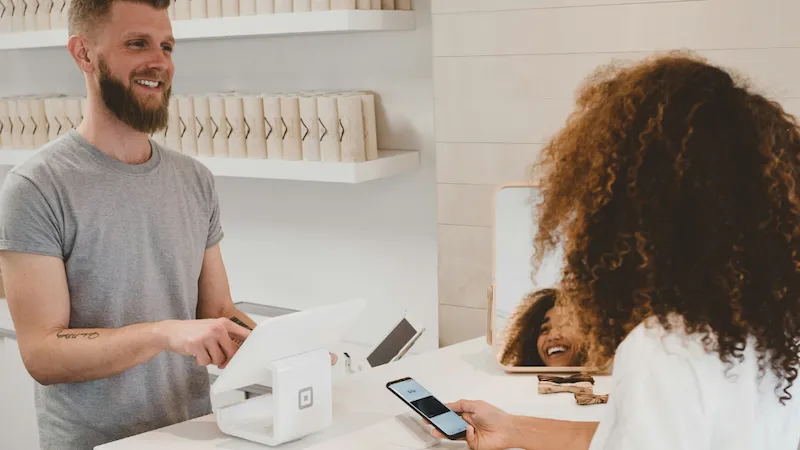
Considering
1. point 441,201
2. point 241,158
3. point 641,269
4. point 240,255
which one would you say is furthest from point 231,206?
point 641,269

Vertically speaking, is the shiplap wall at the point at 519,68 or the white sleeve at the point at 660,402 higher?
the shiplap wall at the point at 519,68

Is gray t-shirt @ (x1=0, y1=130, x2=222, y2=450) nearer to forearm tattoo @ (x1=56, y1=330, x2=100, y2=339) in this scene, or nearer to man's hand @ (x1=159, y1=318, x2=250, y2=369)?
forearm tattoo @ (x1=56, y1=330, x2=100, y2=339)

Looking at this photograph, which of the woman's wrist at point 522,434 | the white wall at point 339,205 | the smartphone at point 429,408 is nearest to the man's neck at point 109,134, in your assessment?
the smartphone at point 429,408

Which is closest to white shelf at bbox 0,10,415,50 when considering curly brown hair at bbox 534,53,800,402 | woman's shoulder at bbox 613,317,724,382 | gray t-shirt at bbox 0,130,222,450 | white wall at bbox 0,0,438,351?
white wall at bbox 0,0,438,351

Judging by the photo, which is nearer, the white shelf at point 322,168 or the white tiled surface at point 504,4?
the white tiled surface at point 504,4

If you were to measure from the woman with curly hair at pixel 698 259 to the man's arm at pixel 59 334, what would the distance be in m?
0.74

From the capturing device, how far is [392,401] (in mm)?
1663

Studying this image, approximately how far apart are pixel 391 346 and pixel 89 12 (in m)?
0.98

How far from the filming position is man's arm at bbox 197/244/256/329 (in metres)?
1.89

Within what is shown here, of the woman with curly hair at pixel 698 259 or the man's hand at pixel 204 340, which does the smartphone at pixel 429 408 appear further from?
the woman with curly hair at pixel 698 259

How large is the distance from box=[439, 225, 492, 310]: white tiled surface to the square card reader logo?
2.57ft

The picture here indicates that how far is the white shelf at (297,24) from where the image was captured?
2305 mm

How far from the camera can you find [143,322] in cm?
168

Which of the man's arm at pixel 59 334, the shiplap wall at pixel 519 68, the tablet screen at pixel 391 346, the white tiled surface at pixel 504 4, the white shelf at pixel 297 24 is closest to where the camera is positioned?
the man's arm at pixel 59 334
